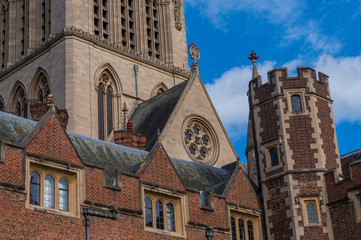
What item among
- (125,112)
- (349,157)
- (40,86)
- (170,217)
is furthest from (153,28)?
(170,217)

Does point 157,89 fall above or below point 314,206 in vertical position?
above

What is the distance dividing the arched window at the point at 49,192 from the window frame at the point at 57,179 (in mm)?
72

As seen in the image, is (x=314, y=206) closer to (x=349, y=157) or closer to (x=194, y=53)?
(x=349, y=157)

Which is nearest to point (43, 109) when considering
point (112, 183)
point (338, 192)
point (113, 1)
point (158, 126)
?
point (158, 126)

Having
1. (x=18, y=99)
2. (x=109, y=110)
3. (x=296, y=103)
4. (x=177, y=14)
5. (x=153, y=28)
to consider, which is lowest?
(x=296, y=103)

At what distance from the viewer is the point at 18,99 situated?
54.3 metres

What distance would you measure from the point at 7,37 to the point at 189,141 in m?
21.8

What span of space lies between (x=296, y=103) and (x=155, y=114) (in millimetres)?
15003

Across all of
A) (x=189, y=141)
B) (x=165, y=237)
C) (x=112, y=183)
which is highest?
(x=189, y=141)

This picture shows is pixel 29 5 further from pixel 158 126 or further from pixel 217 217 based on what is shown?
pixel 217 217

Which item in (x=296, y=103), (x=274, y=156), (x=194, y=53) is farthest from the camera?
(x=194, y=53)

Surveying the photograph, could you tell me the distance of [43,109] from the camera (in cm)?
3725

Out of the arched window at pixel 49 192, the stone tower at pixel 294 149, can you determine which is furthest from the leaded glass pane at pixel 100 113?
the arched window at pixel 49 192

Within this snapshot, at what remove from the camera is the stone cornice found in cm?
5003
